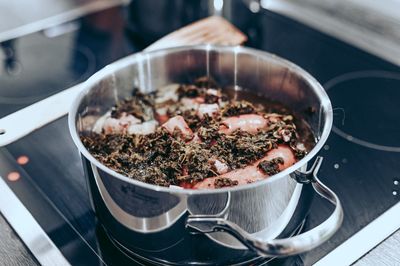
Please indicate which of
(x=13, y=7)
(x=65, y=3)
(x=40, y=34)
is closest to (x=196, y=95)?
(x=40, y=34)

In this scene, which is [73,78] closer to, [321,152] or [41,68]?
[41,68]

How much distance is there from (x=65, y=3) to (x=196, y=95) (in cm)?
75

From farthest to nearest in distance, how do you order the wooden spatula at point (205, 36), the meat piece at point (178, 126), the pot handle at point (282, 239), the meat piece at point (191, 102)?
the wooden spatula at point (205, 36)
the meat piece at point (191, 102)
the meat piece at point (178, 126)
the pot handle at point (282, 239)

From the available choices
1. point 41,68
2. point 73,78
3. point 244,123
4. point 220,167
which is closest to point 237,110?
point 244,123

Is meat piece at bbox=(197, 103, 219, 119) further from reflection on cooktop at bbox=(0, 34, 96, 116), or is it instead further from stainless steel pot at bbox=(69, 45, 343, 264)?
reflection on cooktop at bbox=(0, 34, 96, 116)

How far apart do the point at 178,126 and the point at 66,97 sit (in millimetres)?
328

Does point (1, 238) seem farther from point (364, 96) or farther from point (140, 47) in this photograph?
point (364, 96)

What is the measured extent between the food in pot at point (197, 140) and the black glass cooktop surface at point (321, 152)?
94 millimetres

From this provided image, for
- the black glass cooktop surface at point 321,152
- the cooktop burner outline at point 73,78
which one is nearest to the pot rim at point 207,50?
the black glass cooktop surface at point 321,152

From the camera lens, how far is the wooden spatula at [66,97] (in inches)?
40.7

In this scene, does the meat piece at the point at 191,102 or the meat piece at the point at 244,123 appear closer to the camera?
the meat piece at the point at 244,123

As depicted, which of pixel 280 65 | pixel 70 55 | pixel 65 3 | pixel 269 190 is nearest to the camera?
pixel 269 190

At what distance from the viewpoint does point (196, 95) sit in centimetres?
105

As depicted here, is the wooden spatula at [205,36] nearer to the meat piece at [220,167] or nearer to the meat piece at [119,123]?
the meat piece at [119,123]
